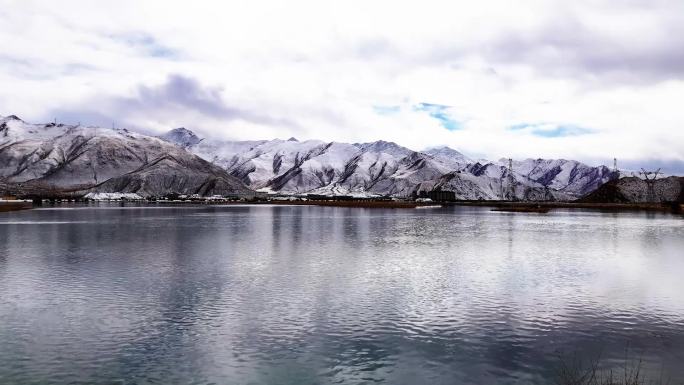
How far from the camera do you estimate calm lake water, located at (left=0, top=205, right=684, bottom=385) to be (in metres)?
24.1

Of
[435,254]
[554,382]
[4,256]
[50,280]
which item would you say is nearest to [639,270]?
[435,254]

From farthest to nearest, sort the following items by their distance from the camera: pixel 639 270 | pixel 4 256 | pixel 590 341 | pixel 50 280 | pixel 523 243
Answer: pixel 523 243 → pixel 4 256 → pixel 639 270 → pixel 50 280 → pixel 590 341

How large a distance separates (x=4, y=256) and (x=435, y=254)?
45616 millimetres

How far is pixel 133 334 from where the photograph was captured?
94.9 ft

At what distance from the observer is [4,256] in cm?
6062

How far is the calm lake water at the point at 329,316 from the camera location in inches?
950

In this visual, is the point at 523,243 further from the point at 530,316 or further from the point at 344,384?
the point at 344,384

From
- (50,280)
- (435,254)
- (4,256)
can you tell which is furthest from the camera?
(435,254)

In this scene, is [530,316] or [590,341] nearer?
[590,341]

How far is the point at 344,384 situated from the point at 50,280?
31995mm

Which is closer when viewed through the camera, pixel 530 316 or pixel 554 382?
pixel 554 382

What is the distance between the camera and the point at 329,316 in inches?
1302

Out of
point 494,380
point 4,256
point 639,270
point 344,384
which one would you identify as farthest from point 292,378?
point 4,256

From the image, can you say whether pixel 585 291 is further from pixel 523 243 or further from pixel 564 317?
pixel 523 243
